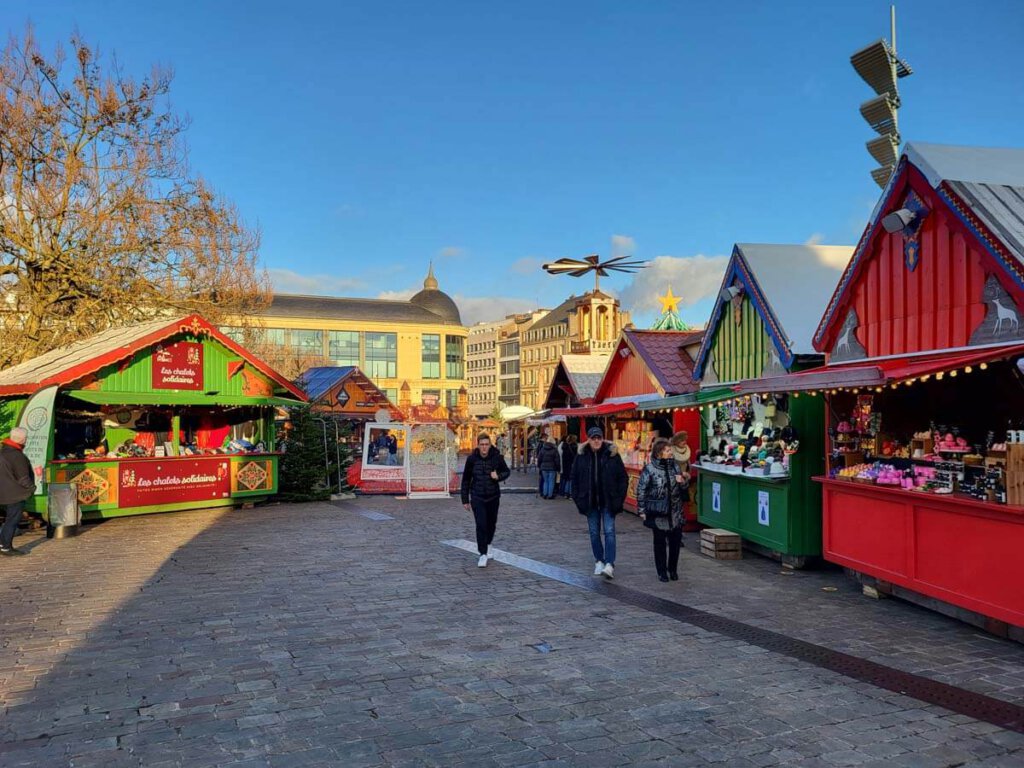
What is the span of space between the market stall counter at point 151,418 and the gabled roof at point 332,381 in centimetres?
622

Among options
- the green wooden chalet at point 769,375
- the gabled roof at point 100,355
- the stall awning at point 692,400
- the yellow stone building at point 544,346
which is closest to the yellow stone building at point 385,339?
the yellow stone building at point 544,346

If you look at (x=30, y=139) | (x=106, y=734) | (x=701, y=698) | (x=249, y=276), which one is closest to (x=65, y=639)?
(x=106, y=734)

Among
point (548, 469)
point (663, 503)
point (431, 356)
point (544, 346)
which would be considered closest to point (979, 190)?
point (663, 503)

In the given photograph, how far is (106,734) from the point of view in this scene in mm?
4680

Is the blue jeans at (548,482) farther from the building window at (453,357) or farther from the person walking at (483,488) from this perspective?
the building window at (453,357)

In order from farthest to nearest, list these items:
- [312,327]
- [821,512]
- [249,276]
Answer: [312,327] → [249,276] → [821,512]

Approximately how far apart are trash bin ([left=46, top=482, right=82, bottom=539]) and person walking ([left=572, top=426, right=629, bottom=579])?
352 inches

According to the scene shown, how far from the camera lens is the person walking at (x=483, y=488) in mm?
10180

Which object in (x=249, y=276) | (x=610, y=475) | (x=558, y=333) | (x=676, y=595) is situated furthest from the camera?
(x=558, y=333)

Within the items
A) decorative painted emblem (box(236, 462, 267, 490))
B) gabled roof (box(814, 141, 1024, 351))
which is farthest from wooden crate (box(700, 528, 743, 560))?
decorative painted emblem (box(236, 462, 267, 490))

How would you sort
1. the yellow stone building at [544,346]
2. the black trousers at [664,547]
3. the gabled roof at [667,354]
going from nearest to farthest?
1. the black trousers at [664,547]
2. the gabled roof at [667,354]
3. the yellow stone building at [544,346]

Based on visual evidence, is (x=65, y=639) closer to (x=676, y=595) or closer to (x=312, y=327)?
(x=676, y=595)

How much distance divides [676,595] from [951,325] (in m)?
3.93

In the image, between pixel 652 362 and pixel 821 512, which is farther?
pixel 652 362
